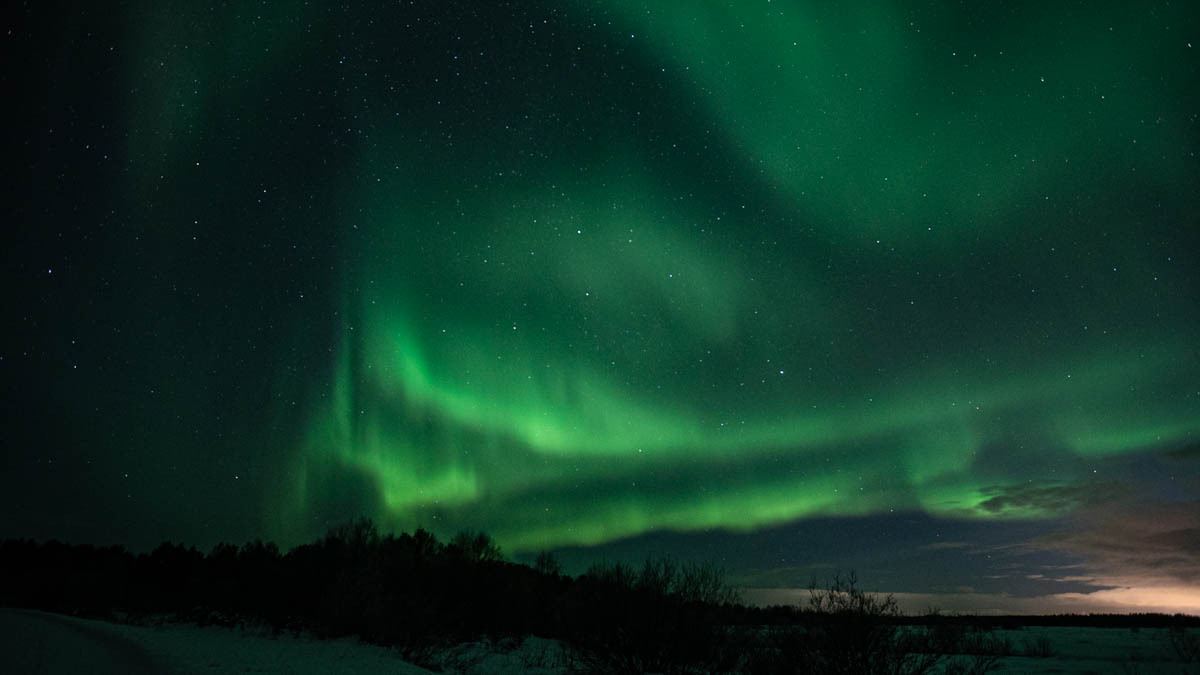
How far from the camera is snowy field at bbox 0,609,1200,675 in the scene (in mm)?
14773

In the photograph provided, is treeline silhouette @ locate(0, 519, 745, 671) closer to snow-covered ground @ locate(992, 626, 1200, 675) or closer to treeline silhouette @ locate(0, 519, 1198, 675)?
treeline silhouette @ locate(0, 519, 1198, 675)

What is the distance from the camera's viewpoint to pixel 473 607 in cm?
3791

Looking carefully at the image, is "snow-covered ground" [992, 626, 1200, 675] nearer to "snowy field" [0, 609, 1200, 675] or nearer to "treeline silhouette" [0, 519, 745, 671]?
"snowy field" [0, 609, 1200, 675]

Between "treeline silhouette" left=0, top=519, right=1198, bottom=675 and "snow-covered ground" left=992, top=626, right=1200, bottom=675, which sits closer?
"treeline silhouette" left=0, top=519, right=1198, bottom=675

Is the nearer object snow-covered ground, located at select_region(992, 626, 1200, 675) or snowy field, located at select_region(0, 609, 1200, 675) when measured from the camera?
snowy field, located at select_region(0, 609, 1200, 675)

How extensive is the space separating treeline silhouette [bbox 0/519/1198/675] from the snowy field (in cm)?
150

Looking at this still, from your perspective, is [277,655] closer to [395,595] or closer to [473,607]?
[395,595]

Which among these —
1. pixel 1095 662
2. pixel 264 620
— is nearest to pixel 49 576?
pixel 264 620

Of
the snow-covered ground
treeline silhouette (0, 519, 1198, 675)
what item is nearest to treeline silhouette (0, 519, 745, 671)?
treeline silhouette (0, 519, 1198, 675)

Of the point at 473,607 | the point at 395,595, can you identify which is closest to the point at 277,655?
the point at 395,595

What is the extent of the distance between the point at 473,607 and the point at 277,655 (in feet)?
52.8

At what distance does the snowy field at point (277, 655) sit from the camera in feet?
48.5

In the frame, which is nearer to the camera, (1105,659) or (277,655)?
(277,655)

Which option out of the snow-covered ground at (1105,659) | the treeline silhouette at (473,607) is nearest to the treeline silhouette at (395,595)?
the treeline silhouette at (473,607)
